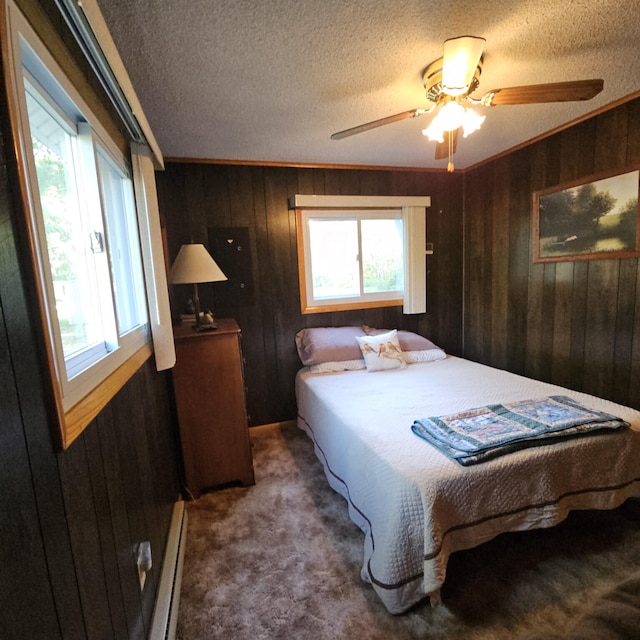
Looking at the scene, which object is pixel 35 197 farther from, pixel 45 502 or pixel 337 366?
pixel 337 366

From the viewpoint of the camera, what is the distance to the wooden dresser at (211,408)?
Answer: 204 centimetres

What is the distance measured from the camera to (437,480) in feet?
4.18

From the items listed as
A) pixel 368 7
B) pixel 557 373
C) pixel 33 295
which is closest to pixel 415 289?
pixel 557 373

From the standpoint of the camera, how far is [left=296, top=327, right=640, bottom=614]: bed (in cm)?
126

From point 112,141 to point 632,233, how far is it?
2918mm

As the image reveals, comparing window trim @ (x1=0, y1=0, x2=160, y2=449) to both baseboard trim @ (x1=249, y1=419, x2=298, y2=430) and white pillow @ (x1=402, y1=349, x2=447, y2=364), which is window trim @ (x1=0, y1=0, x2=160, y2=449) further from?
white pillow @ (x1=402, y1=349, x2=447, y2=364)

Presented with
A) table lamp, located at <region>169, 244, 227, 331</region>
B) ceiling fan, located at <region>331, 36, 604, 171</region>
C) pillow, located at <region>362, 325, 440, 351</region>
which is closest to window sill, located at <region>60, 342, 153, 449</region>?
table lamp, located at <region>169, 244, 227, 331</region>

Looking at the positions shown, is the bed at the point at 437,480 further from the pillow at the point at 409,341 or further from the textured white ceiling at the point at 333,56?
the textured white ceiling at the point at 333,56

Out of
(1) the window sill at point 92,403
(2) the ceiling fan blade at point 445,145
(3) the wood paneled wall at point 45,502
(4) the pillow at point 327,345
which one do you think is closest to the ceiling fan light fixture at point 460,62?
(2) the ceiling fan blade at point 445,145

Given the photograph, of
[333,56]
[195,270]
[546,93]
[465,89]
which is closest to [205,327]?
[195,270]

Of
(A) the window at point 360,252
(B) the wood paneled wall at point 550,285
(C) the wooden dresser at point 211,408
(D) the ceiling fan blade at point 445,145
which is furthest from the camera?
(A) the window at point 360,252

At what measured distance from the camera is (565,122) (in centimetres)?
233

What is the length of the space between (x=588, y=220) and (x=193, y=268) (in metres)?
2.74

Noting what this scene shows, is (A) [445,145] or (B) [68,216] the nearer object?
(B) [68,216]
